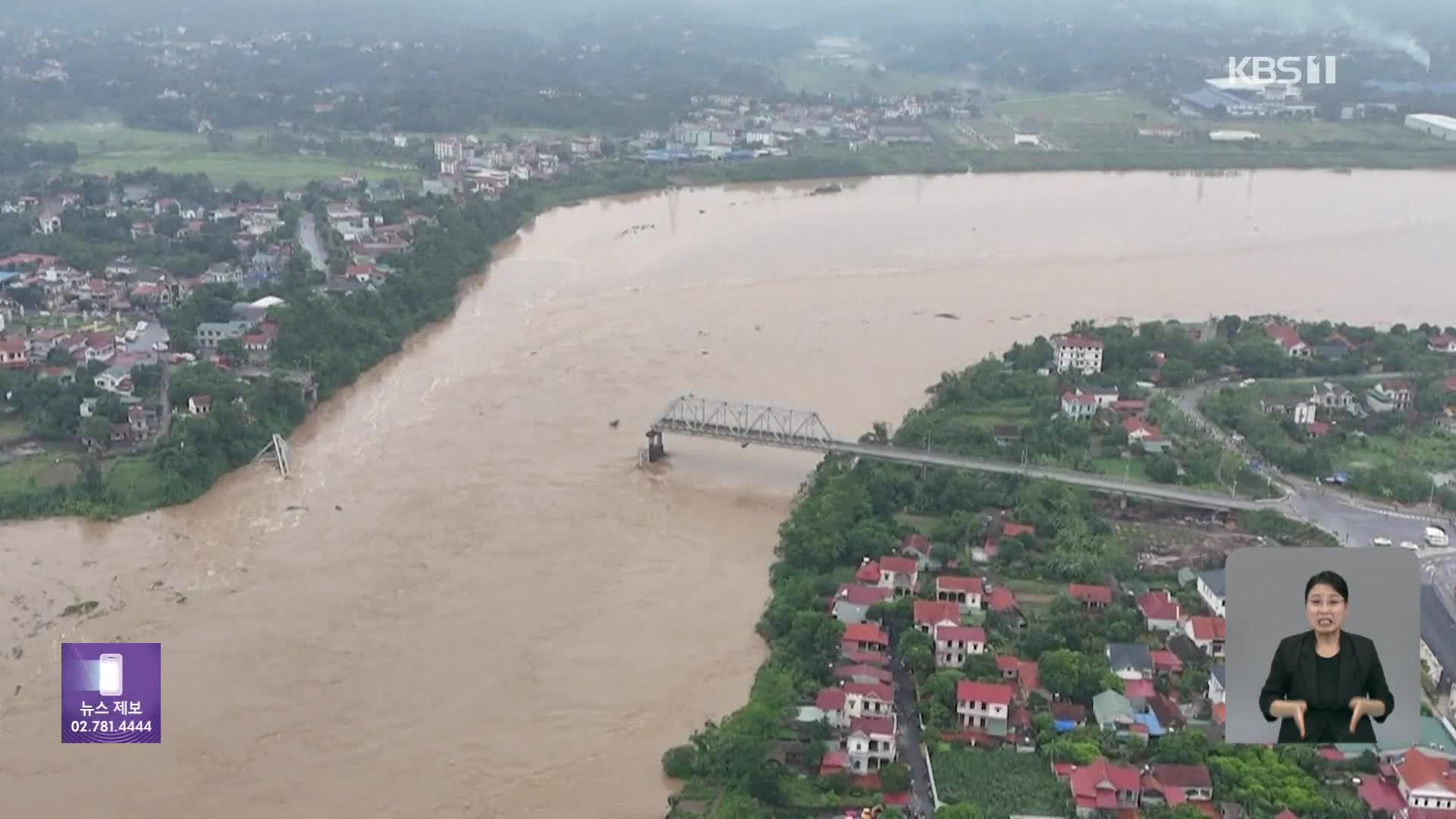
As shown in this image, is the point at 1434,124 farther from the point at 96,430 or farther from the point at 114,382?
the point at 96,430

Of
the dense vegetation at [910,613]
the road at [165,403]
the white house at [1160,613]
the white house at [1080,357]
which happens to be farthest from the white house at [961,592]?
the road at [165,403]

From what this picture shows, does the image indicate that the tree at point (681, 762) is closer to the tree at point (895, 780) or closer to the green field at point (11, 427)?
the tree at point (895, 780)

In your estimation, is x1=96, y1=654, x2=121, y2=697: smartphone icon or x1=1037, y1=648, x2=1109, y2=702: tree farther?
x1=1037, y1=648, x2=1109, y2=702: tree

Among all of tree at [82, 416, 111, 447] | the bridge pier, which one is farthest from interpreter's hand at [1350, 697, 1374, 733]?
tree at [82, 416, 111, 447]

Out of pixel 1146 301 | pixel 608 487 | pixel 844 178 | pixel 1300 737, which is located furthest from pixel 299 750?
pixel 844 178

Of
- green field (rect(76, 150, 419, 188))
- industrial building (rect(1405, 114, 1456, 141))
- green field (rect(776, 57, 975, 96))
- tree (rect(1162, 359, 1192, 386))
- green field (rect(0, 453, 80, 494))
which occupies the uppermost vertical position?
green field (rect(776, 57, 975, 96))

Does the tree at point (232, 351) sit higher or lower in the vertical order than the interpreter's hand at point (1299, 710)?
lower

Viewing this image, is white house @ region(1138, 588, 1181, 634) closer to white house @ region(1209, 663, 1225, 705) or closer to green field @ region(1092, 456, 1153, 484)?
white house @ region(1209, 663, 1225, 705)

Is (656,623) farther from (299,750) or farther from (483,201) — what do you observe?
(483,201)
